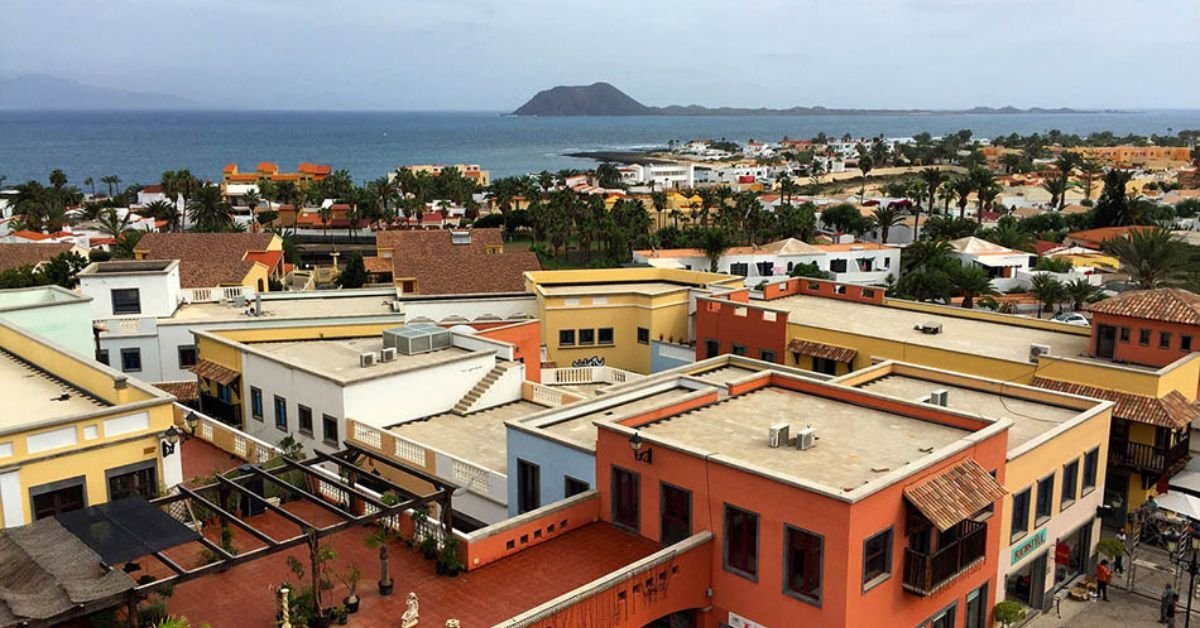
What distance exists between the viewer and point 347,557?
69.1 feet

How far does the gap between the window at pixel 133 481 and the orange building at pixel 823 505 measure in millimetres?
10451

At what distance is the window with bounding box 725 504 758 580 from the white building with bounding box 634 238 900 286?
64262 millimetres

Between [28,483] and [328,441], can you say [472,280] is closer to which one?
[328,441]

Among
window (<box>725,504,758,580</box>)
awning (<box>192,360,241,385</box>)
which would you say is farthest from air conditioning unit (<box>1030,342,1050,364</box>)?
awning (<box>192,360,241,385</box>)

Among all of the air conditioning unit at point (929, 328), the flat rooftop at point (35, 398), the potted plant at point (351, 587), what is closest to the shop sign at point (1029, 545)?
the air conditioning unit at point (929, 328)

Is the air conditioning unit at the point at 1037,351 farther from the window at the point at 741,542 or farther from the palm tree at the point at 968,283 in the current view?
the palm tree at the point at 968,283

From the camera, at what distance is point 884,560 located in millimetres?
19828

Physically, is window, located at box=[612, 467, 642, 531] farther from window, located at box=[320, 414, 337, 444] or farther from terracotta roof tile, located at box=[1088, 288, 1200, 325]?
terracotta roof tile, located at box=[1088, 288, 1200, 325]

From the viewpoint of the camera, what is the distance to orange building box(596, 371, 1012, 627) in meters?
19.1

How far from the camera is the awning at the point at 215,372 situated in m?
36.2

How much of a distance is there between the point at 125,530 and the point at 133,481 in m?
5.54

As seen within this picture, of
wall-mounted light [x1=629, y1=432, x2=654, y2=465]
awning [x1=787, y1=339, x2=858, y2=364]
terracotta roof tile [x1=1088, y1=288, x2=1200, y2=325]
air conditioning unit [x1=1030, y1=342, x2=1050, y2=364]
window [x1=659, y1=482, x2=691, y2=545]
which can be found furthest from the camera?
awning [x1=787, y1=339, x2=858, y2=364]

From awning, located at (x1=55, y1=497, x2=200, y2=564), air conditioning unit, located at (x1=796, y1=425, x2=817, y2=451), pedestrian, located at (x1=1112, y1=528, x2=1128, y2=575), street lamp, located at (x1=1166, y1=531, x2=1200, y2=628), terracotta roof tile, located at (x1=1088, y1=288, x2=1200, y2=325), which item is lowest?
pedestrian, located at (x1=1112, y1=528, x2=1128, y2=575)

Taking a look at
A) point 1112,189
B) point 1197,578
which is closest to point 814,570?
point 1197,578
